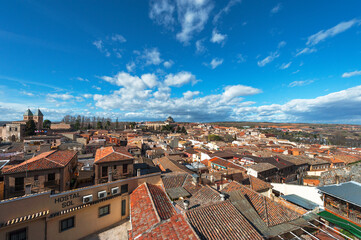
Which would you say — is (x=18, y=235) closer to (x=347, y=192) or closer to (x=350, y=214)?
(x=350, y=214)

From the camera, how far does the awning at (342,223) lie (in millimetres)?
7664

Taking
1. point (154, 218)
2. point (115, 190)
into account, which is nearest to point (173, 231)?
point (154, 218)

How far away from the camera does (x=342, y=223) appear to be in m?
8.46

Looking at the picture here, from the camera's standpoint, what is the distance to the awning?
7664mm

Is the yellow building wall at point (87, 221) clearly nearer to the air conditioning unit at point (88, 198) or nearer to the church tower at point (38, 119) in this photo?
the air conditioning unit at point (88, 198)

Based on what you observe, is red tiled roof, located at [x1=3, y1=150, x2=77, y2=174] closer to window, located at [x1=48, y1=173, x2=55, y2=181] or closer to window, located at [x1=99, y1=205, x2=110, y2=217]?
window, located at [x1=48, y1=173, x2=55, y2=181]

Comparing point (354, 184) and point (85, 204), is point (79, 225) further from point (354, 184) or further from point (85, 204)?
point (354, 184)

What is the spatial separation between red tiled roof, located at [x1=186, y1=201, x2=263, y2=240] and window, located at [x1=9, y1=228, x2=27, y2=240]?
947cm

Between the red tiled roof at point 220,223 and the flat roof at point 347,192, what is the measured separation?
7062mm

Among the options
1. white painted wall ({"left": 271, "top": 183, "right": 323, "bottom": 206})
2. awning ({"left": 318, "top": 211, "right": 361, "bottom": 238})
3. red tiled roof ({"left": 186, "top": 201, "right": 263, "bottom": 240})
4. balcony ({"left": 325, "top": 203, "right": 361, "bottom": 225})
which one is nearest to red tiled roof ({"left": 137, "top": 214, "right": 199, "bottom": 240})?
red tiled roof ({"left": 186, "top": 201, "right": 263, "bottom": 240})

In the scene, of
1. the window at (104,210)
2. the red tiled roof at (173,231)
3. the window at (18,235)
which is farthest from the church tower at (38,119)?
the red tiled roof at (173,231)

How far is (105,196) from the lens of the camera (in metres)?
11.1

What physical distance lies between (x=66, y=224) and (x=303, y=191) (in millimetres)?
20321

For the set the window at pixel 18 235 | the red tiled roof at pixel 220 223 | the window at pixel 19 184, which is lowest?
the window at pixel 18 235
